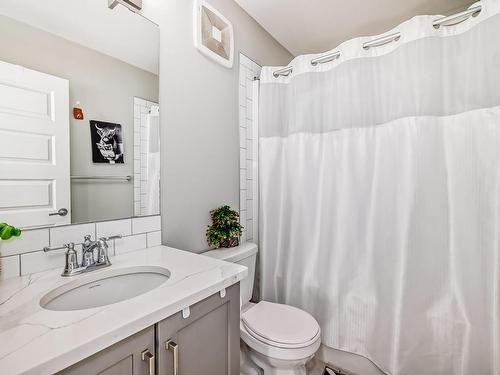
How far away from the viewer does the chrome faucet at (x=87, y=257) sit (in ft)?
2.98

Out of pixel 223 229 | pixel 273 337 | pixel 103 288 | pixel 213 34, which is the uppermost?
pixel 213 34

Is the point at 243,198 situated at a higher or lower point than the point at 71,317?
higher

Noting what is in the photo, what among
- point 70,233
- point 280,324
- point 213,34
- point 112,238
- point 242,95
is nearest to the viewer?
point 70,233

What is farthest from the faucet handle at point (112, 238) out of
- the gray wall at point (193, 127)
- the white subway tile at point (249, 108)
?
the white subway tile at point (249, 108)

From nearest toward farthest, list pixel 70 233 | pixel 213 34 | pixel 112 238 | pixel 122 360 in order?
1. pixel 122 360
2. pixel 70 233
3. pixel 112 238
4. pixel 213 34

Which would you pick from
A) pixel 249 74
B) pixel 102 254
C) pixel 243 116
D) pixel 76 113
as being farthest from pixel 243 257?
pixel 249 74

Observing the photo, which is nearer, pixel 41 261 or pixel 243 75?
pixel 41 261

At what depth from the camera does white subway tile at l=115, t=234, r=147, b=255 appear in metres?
1.13

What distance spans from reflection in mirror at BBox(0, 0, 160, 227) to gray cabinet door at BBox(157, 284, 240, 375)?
613mm

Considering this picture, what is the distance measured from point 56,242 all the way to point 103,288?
25 centimetres

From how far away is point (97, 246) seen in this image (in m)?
0.99

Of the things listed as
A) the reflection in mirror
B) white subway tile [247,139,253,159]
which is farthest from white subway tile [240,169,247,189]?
the reflection in mirror

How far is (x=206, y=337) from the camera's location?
830 millimetres

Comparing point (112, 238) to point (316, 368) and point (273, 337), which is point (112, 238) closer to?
point (273, 337)
